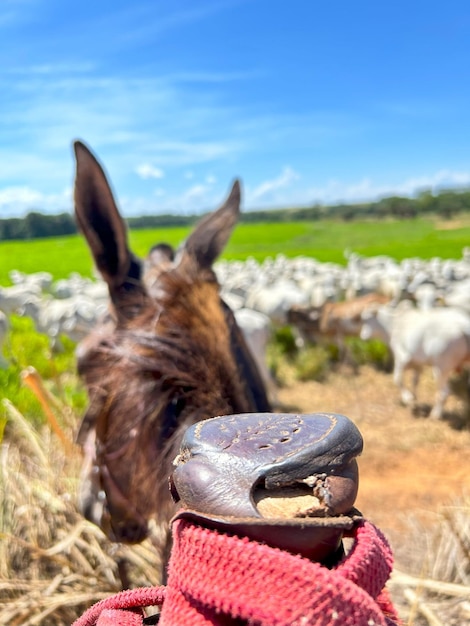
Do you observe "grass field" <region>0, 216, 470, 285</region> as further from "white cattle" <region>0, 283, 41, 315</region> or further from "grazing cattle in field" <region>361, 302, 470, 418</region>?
"grazing cattle in field" <region>361, 302, 470, 418</region>

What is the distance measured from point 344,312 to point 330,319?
0.36 metres

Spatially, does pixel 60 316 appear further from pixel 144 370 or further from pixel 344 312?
pixel 144 370

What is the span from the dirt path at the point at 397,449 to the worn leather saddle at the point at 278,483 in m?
2.77

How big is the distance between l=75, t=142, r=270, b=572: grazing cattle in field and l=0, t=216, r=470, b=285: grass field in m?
27.9

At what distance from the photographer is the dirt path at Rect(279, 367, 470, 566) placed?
17.2 ft

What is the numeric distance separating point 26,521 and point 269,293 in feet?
36.9

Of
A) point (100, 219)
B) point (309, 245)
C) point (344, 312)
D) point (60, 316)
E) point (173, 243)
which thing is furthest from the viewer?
point (309, 245)

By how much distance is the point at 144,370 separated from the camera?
1.30 metres

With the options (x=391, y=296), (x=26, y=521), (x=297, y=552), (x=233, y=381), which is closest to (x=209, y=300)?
(x=233, y=381)

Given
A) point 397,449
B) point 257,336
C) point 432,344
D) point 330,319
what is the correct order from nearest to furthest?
point 397,449 → point 432,344 → point 257,336 → point 330,319

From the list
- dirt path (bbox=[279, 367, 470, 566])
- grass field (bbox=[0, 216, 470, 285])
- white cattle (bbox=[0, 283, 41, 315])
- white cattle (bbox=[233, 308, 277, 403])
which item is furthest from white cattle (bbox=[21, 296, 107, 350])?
grass field (bbox=[0, 216, 470, 285])

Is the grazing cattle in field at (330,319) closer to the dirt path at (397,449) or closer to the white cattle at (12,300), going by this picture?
the dirt path at (397,449)

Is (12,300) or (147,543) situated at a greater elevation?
(12,300)

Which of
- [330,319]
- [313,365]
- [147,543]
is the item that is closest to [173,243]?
[330,319]
